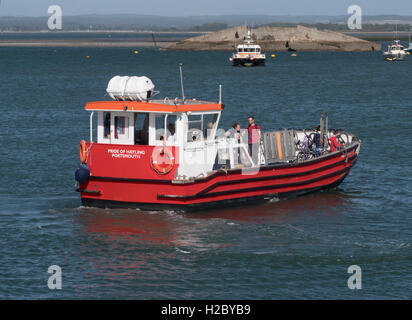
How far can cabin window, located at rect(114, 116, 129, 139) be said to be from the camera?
2578 cm

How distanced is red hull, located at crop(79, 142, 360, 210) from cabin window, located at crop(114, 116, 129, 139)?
0.92 meters

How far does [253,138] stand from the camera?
27.3 metres

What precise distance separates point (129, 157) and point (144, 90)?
2.21 metres

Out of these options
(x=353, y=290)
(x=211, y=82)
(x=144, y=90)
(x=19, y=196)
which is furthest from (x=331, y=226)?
(x=211, y=82)

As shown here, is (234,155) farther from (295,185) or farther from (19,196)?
(19,196)

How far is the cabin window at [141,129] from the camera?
25892mm

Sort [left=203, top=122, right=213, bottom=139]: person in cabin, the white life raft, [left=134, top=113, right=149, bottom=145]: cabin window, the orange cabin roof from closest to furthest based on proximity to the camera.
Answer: the orange cabin roof
the white life raft
[left=134, top=113, right=149, bottom=145]: cabin window
[left=203, top=122, right=213, bottom=139]: person in cabin

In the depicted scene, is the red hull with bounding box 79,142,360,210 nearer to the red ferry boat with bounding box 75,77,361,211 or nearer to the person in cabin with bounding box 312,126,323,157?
the red ferry boat with bounding box 75,77,361,211

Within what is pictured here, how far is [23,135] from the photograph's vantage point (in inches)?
1769

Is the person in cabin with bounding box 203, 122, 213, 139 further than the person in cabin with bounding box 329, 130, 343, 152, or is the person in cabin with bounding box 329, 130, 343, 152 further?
the person in cabin with bounding box 329, 130, 343, 152

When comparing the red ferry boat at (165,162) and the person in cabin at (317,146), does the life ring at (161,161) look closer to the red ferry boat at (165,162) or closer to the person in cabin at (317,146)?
the red ferry boat at (165,162)

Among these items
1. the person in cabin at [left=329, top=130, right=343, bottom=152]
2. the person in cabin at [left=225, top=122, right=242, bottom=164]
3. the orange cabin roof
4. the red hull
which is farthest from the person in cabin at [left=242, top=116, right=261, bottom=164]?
the person in cabin at [left=329, top=130, right=343, bottom=152]

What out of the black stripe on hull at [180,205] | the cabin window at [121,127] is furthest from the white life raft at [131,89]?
the black stripe on hull at [180,205]

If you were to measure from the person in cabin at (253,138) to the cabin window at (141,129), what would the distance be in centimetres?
350
